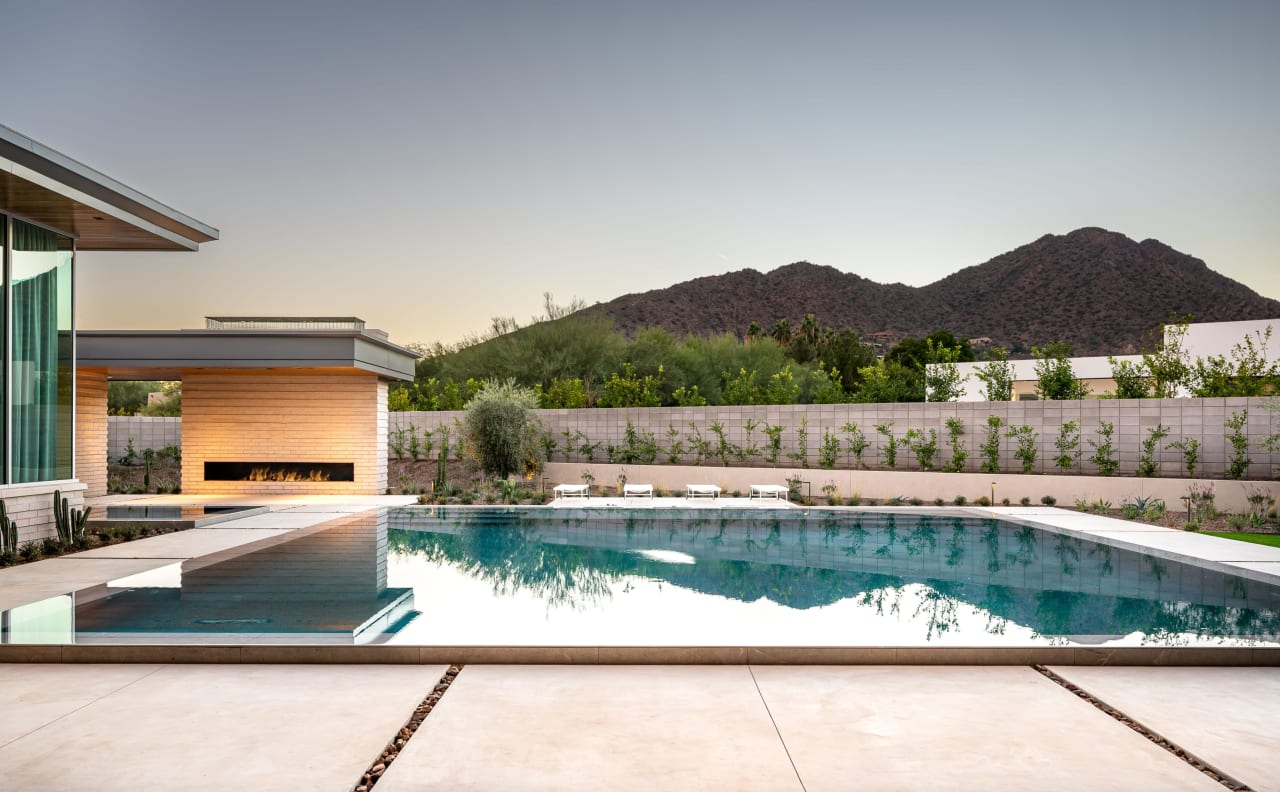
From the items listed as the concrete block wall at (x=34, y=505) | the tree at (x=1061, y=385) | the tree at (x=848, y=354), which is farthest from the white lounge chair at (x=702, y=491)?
the tree at (x=848, y=354)

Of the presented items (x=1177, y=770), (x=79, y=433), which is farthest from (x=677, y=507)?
(x=79, y=433)

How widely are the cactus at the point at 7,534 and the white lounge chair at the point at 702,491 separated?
953 centimetres

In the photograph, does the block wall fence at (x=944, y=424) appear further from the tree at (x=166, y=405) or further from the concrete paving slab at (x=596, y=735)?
the tree at (x=166, y=405)

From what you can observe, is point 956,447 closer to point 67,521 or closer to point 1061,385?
point 1061,385

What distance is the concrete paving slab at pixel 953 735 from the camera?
2904 mm

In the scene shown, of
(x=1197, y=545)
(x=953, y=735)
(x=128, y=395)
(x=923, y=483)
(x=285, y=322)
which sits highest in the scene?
(x=285, y=322)

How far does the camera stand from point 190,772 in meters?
2.92

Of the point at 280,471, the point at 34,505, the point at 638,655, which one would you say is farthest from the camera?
the point at 280,471

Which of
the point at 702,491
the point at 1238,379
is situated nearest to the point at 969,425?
the point at 1238,379

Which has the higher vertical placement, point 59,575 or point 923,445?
point 923,445

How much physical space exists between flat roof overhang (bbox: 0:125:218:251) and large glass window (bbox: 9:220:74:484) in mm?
321

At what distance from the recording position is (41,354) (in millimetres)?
8352

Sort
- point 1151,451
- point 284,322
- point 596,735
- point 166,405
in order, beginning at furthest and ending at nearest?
point 166,405
point 284,322
point 1151,451
point 596,735

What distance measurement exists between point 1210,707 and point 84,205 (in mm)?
9810
